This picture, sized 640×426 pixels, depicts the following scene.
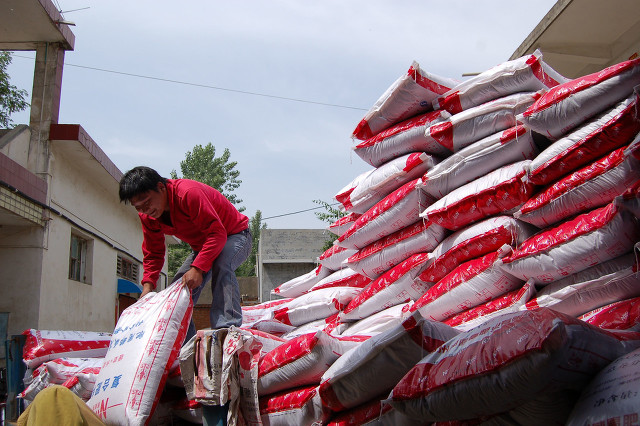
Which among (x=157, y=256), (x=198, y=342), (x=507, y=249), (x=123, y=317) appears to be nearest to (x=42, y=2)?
(x=157, y=256)

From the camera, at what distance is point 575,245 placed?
89.8 inches

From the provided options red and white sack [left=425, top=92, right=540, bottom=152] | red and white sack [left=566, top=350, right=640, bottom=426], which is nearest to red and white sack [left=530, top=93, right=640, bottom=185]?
red and white sack [left=425, top=92, right=540, bottom=152]

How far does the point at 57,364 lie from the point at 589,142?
2.85 metres

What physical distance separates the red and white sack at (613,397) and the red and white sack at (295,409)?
3.54 ft

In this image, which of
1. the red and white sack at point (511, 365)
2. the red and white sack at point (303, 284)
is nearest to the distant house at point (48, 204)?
the red and white sack at point (303, 284)

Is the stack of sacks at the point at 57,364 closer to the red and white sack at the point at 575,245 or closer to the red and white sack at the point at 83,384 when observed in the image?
the red and white sack at the point at 83,384

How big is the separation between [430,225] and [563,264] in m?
0.99

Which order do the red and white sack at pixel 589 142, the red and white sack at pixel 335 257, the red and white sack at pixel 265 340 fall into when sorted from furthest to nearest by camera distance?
the red and white sack at pixel 335 257
the red and white sack at pixel 265 340
the red and white sack at pixel 589 142

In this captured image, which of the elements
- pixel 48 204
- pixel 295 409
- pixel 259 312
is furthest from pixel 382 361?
pixel 48 204

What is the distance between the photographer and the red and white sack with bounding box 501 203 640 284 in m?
2.15

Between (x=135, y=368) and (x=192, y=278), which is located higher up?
(x=192, y=278)

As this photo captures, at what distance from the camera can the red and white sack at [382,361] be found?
173 centimetres

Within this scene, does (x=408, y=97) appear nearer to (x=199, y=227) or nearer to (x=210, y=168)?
(x=199, y=227)

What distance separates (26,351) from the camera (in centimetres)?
310
